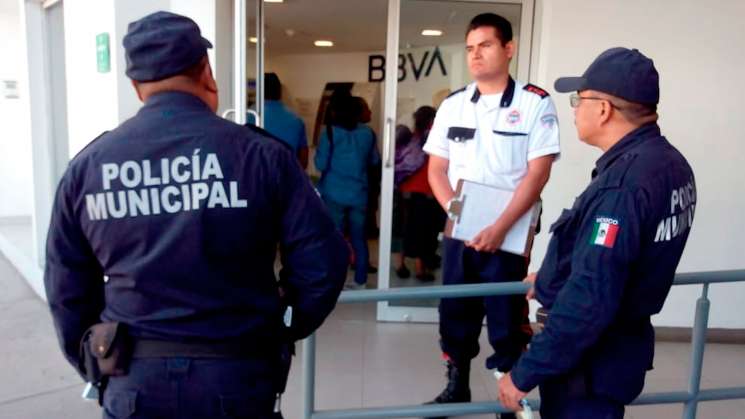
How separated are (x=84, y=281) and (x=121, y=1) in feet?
7.53

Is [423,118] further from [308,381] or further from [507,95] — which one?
[308,381]

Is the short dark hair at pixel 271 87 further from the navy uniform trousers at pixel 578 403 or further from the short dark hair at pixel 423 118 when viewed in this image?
the navy uniform trousers at pixel 578 403

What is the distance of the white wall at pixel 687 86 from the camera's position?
3.56 meters

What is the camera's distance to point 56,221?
135cm

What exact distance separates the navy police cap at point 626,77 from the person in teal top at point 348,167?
3.03m

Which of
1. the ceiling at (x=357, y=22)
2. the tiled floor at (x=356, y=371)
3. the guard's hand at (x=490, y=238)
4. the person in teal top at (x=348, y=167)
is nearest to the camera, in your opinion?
Answer: the guard's hand at (x=490, y=238)

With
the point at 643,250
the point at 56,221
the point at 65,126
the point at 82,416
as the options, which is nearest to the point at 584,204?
the point at 643,250

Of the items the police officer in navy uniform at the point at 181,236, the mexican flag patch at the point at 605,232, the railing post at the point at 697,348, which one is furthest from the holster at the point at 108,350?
the railing post at the point at 697,348

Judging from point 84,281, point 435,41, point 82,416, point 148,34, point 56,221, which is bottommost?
point 82,416

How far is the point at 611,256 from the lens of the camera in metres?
1.40

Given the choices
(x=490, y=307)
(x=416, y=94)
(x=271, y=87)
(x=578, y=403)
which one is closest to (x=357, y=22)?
(x=271, y=87)

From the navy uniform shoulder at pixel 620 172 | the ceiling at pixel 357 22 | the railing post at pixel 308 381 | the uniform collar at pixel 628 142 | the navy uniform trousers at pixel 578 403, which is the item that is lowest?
the railing post at pixel 308 381

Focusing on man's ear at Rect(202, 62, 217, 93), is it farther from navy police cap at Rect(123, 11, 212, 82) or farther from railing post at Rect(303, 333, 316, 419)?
railing post at Rect(303, 333, 316, 419)

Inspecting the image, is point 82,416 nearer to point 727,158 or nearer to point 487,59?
point 487,59
